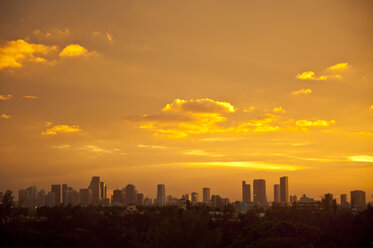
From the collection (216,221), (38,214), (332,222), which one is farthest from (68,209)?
(332,222)

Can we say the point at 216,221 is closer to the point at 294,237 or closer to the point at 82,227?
the point at 294,237

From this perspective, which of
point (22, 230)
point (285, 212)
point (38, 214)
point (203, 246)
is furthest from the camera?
point (285, 212)

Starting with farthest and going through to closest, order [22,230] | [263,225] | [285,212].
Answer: [285,212] < [263,225] < [22,230]

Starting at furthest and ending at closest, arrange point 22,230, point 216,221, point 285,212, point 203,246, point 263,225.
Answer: point 285,212 < point 216,221 < point 263,225 < point 22,230 < point 203,246

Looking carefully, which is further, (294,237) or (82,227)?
(82,227)

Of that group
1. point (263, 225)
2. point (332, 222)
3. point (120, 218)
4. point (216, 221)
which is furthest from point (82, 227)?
point (332, 222)

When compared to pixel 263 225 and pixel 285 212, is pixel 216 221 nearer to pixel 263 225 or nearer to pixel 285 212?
pixel 263 225

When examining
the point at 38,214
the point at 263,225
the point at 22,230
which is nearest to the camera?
the point at 22,230

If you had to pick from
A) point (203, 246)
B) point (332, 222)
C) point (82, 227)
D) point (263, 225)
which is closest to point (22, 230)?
point (82, 227)

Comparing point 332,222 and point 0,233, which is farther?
point 332,222
